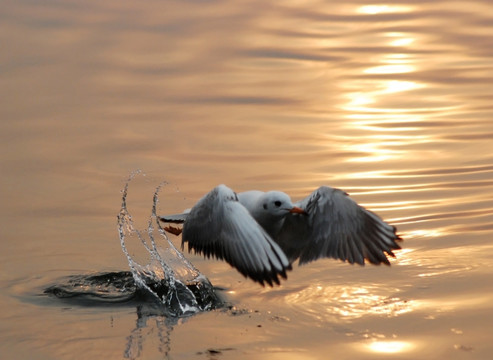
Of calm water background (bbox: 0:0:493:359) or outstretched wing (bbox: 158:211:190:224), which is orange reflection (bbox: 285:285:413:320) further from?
outstretched wing (bbox: 158:211:190:224)

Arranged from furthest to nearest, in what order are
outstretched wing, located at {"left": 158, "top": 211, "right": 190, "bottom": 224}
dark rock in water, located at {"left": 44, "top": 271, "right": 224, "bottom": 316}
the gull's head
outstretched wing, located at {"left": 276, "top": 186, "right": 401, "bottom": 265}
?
outstretched wing, located at {"left": 158, "top": 211, "right": 190, "bottom": 224}
outstretched wing, located at {"left": 276, "top": 186, "right": 401, "bottom": 265}
dark rock in water, located at {"left": 44, "top": 271, "right": 224, "bottom": 316}
the gull's head

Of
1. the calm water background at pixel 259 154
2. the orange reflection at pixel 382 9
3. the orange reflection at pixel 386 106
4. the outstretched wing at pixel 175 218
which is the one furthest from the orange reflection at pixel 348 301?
the orange reflection at pixel 382 9

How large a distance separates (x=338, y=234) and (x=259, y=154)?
279 cm

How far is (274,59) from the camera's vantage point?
43.7 feet

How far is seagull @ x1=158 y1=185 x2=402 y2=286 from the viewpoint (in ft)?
23.1

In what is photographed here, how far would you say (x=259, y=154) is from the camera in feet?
33.8

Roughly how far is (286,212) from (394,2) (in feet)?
29.8

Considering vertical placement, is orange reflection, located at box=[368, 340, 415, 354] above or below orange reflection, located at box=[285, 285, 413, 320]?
below

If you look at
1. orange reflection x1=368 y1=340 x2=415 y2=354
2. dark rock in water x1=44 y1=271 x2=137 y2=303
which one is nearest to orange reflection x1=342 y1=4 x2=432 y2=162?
dark rock in water x1=44 y1=271 x2=137 y2=303

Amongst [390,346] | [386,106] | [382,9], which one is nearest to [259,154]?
[386,106]

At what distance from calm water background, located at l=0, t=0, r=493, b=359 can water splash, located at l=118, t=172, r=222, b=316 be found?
14cm

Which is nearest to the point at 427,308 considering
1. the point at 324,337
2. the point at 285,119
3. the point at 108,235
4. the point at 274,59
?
the point at 324,337

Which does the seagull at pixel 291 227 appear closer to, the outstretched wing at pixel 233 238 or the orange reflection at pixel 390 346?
the outstretched wing at pixel 233 238

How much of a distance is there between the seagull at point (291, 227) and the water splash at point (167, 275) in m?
0.30
